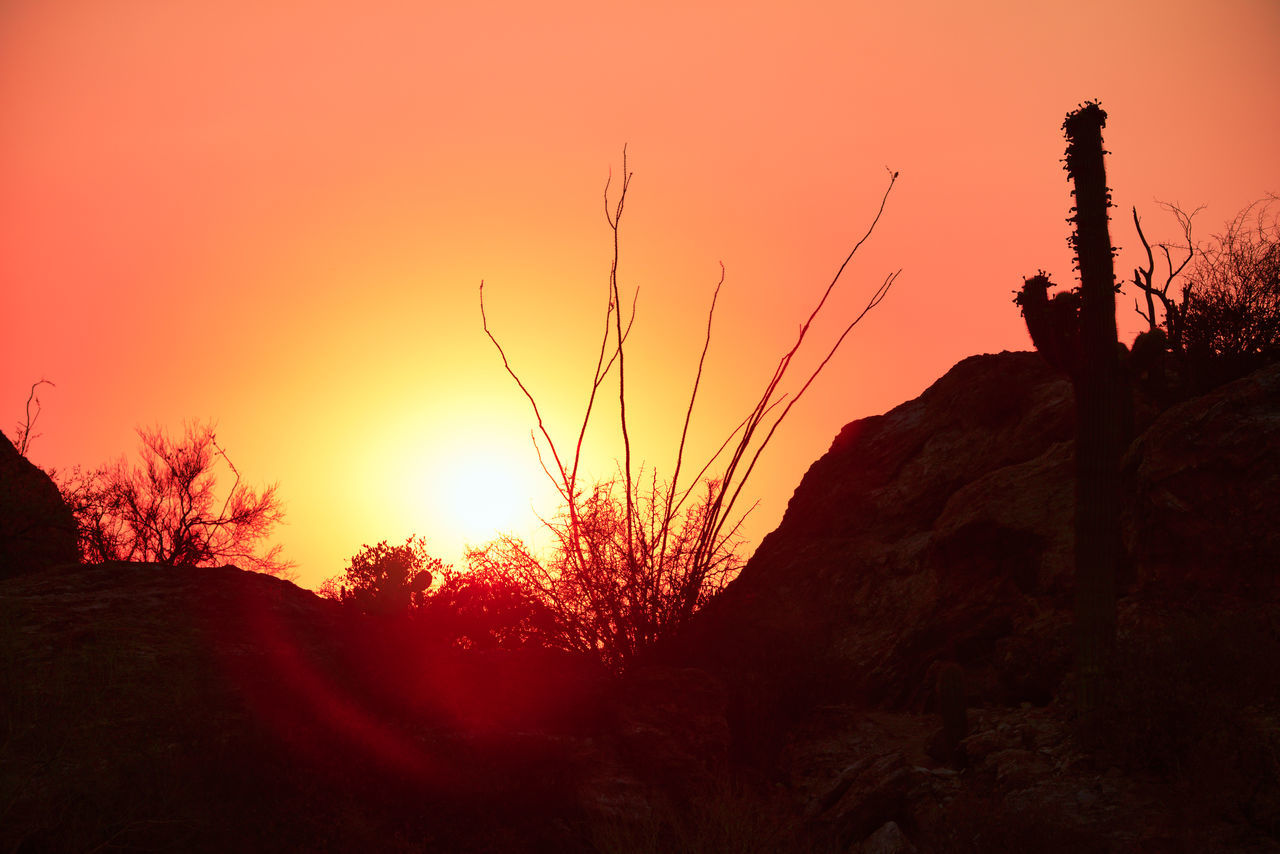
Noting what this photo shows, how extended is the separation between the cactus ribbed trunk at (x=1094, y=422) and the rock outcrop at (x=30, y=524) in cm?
1690

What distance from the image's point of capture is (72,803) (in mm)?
9477

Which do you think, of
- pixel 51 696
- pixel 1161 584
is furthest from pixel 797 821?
pixel 51 696

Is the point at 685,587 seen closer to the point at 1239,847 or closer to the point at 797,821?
the point at 797,821

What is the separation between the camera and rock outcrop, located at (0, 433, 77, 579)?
17.8 metres

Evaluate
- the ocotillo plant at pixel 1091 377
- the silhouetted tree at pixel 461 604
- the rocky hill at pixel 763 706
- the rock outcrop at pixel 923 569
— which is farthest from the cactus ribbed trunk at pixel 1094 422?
the silhouetted tree at pixel 461 604

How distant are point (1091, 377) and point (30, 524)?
17.5 meters

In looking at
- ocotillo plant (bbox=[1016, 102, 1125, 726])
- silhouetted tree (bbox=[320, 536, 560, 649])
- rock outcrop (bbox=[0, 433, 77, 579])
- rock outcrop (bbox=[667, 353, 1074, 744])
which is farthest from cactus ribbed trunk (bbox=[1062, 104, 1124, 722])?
rock outcrop (bbox=[0, 433, 77, 579])

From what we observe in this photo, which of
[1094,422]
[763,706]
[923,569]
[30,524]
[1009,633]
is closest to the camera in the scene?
[1094,422]

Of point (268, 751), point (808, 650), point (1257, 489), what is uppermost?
point (1257, 489)

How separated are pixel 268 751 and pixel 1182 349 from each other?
14947 mm

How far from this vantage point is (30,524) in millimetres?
18062

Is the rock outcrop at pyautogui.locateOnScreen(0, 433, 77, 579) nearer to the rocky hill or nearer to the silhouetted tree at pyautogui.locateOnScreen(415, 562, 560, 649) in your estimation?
the rocky hill

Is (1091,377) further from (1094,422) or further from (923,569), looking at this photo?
(923,569)

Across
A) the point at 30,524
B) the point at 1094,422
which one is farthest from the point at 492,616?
the point at 1094,422
